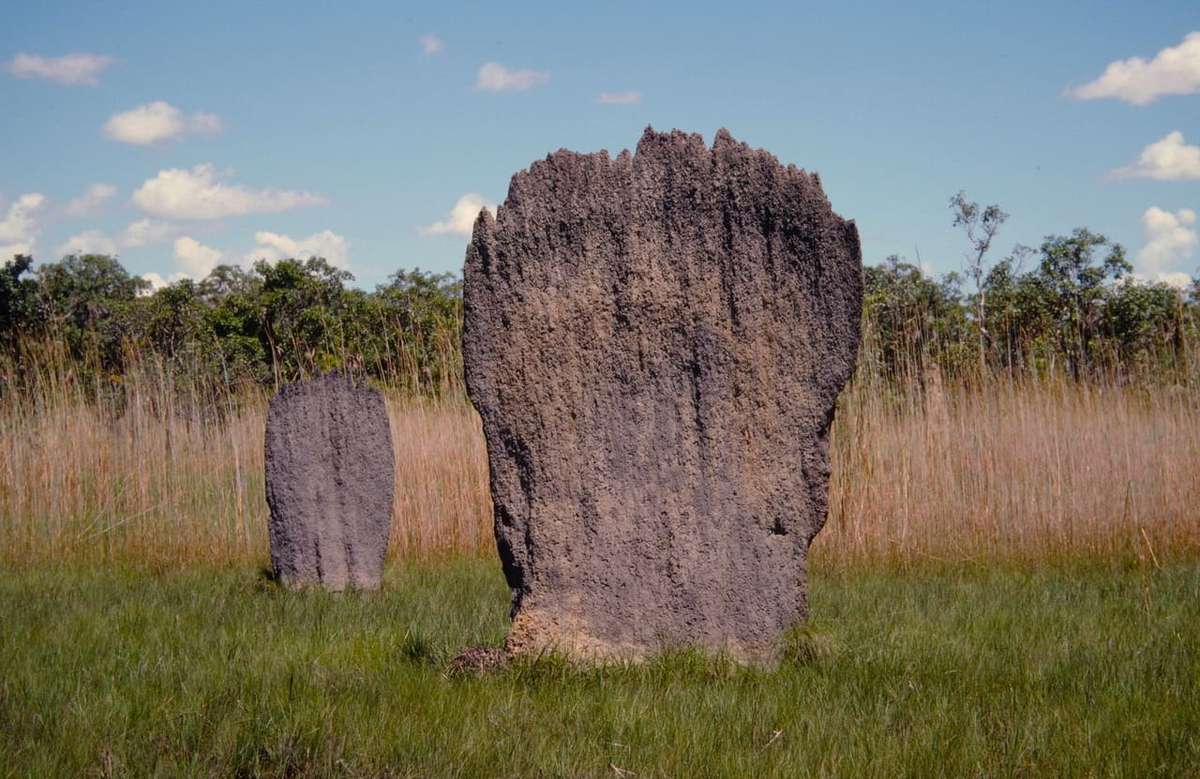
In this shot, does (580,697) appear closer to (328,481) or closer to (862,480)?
(328,481)

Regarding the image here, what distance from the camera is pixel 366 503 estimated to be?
7.10m

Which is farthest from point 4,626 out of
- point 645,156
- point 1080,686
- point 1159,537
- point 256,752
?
point 1159,537

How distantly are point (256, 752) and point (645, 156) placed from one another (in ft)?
9.26

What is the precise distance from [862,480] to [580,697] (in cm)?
468

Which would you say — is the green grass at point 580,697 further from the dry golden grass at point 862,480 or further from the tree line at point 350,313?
the tree line at point 350,313

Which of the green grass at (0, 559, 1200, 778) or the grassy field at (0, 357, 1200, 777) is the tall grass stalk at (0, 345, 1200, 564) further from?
the green grass at (0, 559, 1200, 778)

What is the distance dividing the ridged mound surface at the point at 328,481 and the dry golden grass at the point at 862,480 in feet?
5.85

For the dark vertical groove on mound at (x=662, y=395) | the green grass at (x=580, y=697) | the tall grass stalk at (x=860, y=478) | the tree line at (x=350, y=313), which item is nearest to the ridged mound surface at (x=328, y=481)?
the green grass at (x=580, y=697)

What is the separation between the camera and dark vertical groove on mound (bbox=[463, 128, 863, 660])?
15.3ft

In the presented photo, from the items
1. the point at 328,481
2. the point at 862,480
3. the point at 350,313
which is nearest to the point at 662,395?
the point at 328,481

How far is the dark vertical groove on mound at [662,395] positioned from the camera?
15.3ft

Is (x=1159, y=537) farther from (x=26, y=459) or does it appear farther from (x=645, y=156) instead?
(x=26, y=459)

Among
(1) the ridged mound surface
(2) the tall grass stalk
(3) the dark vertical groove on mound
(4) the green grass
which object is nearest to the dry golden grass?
(2) the tall grass stalk

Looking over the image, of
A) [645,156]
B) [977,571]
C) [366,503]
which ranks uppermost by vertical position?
[645,156]
